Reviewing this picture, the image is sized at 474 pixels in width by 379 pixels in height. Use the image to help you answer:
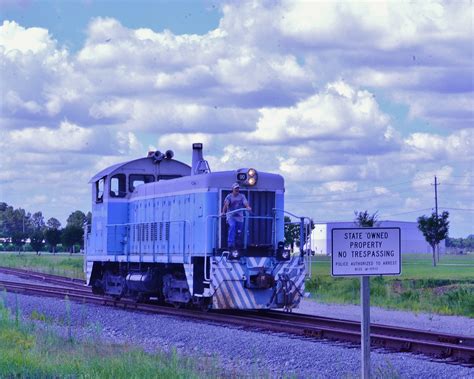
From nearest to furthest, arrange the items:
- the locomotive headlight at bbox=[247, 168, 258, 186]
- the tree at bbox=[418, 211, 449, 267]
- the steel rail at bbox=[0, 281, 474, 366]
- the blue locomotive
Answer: the steel rail at bbox=[0, 281, 474, 366] < the blue locomotive < the locomotive headlight at bbox=[247, 168, 258, 186] < the tree at bbox=[418, 211, 449, 267]

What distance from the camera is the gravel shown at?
10.5 m

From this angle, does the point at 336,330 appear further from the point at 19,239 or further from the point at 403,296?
the point at 19,239

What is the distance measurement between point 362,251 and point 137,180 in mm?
14770

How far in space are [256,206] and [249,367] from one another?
24.7 feet

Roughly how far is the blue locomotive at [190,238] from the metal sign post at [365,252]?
374 inches

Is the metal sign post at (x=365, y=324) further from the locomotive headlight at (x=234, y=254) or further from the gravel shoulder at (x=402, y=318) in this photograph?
the locomotive headlight at (x=234, y=254)

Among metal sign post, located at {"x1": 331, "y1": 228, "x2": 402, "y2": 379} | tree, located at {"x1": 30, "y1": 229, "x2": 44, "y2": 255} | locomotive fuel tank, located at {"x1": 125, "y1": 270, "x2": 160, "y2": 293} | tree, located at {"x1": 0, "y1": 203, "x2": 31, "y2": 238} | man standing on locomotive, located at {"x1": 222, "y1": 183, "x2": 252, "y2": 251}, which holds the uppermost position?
tree, located at {"x1": 0, "y1": 203, "x2": 31, "y2": 238}

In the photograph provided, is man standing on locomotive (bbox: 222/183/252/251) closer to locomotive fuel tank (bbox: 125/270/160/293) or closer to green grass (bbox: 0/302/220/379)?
locomotive fuel tank (bbox: 125/270/160/293)

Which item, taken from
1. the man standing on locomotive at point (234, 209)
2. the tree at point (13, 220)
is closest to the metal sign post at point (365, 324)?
the man standing on locomotive at point (234, 209)

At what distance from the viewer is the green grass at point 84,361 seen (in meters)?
9.46

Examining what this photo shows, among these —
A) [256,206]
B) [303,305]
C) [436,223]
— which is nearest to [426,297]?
[303,305]

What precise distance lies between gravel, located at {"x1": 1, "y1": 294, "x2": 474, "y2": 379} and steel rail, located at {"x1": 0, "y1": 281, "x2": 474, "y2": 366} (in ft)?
1.13

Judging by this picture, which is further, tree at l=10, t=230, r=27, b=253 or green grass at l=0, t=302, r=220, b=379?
tree at l=10, t=230, r=27, b=253

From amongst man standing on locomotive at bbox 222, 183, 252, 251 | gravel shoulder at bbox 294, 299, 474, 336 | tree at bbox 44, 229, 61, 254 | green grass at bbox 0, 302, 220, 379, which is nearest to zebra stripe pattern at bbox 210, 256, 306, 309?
man standing on locomotive at bbox 222, 183, 252, 251
